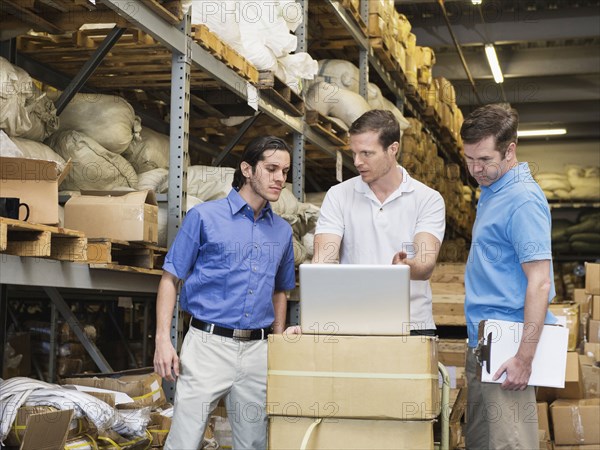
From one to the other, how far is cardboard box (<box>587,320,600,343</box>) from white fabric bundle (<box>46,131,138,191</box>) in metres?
4.21

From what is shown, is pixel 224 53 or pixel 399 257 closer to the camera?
pixel 399 257

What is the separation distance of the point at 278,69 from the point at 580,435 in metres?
3.07

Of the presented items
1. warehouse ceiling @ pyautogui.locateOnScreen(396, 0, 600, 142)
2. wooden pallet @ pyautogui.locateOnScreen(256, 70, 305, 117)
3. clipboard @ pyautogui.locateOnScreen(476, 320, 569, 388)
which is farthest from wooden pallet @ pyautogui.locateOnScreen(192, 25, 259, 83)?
warehouse ceiling @ pyautogui.locateOnScreen(396, 0, 600, 142)

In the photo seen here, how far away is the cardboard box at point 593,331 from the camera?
22.3 feet

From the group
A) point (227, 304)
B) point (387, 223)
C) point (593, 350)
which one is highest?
point (387, 223)

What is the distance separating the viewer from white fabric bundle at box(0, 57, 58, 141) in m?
3.67

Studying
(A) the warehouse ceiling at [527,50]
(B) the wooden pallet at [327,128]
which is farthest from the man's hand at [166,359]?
(A) the warehouse ceiling at [527,50]

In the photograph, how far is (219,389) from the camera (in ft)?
11.4

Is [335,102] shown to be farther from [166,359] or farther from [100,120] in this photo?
[166,359]

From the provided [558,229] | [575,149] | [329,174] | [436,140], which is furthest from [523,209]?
[575,149]

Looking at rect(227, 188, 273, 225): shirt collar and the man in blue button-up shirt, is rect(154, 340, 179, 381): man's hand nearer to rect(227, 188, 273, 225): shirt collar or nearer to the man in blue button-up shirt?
the man in blue button-up shirt

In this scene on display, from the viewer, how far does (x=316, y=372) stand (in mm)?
2939

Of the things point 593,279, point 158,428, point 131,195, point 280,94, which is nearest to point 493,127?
point 131,195

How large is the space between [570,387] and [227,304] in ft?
9.80
